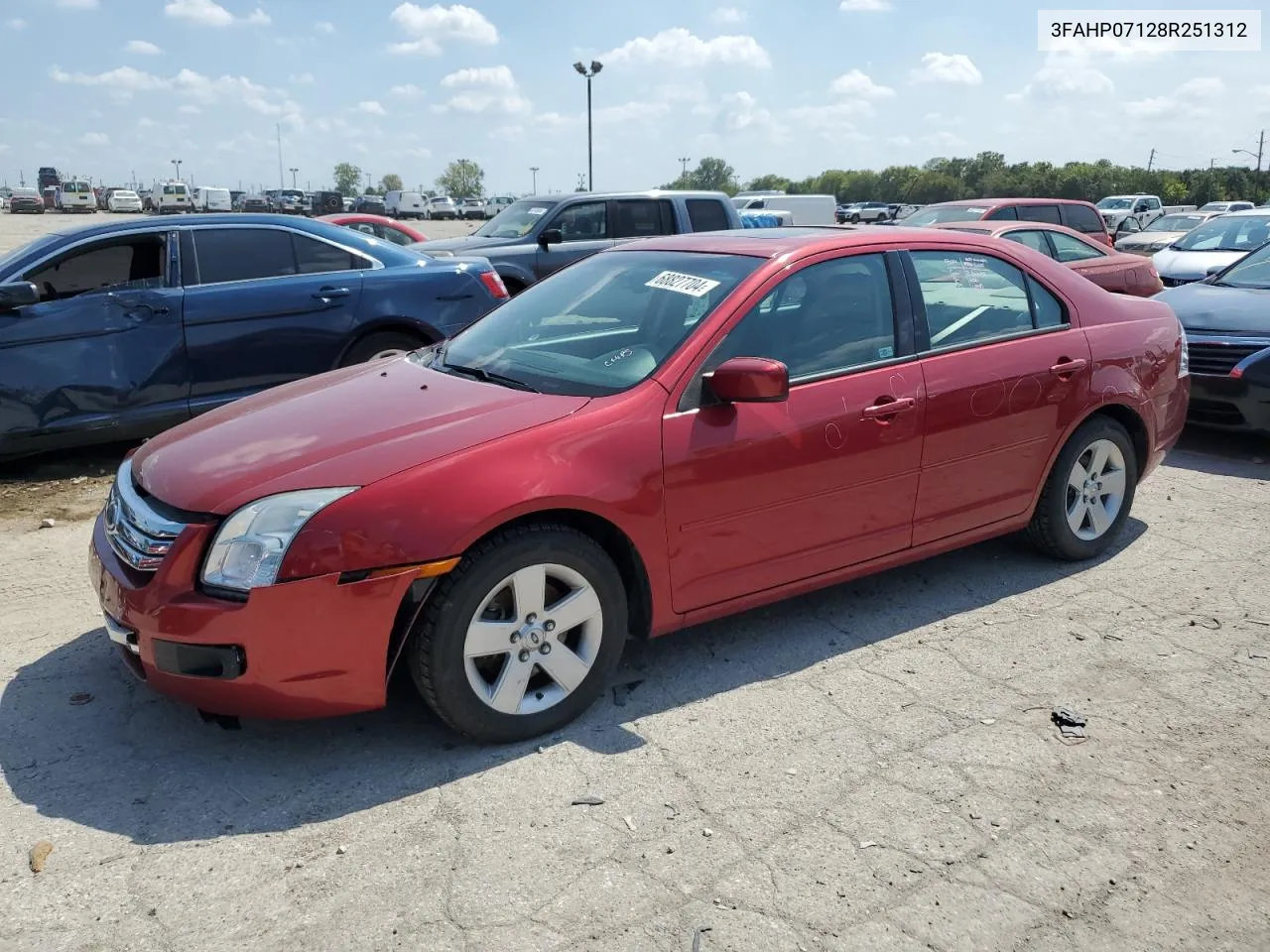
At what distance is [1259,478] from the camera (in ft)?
21.4

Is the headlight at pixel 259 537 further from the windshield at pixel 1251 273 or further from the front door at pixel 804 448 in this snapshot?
the windshield at pixel 1251 273

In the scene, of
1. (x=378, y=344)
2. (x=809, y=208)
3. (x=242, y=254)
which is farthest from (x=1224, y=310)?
(x=809, y=208)

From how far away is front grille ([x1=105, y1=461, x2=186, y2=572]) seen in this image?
3.05 m

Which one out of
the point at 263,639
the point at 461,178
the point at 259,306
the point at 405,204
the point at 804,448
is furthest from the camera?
the point at 461,178

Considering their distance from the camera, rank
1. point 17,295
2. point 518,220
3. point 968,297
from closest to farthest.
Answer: point 968,297, point 17,295, point 518,220

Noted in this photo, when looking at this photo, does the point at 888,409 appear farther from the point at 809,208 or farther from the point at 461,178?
the point at 461,178

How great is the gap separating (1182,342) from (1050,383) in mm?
Answer: 1286

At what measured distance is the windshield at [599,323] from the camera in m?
3.68

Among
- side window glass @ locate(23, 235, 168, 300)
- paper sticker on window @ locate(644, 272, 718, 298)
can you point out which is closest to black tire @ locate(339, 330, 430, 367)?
side window glass @ locate(23, 235, 168, 300)

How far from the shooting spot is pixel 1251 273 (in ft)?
27.3

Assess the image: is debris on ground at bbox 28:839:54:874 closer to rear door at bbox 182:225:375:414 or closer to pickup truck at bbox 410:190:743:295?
rear door at bbox 182:225:375:414

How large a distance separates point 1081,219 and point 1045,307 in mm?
10800

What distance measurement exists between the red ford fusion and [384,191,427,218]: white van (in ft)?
221

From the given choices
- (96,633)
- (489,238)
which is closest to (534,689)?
(96,633)
